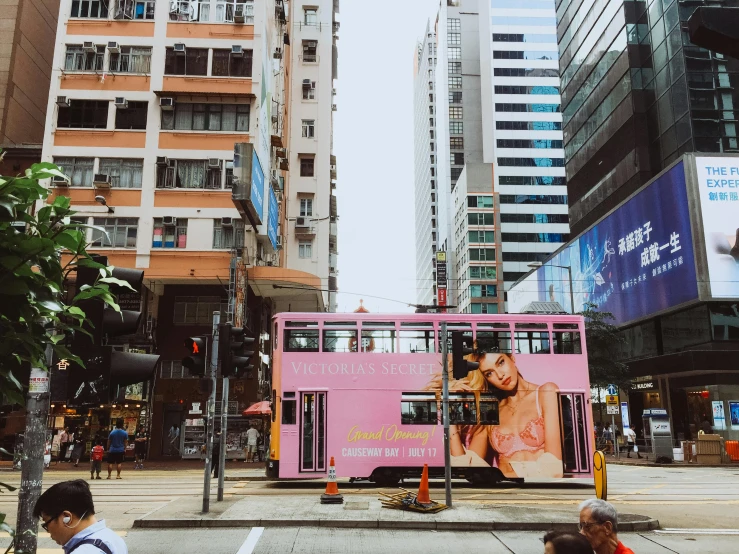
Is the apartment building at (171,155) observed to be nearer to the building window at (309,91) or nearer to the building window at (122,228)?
the building window at (122,228)

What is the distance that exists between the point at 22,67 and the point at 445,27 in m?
91.0

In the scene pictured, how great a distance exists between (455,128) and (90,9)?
81902 millimetres

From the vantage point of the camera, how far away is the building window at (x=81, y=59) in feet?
102

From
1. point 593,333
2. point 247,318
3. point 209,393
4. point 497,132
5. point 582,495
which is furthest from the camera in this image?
point 497,132

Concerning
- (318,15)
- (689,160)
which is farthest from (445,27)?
(689,160)

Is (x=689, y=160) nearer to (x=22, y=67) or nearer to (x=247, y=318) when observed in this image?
(x=247, y=318)

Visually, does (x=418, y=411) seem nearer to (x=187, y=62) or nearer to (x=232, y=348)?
(x=232, y=348)

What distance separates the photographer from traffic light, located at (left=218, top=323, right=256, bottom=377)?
12.1 meters

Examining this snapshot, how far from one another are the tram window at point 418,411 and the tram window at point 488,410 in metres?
1.18

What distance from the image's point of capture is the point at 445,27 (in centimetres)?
11438

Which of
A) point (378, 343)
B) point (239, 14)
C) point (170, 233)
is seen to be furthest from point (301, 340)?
point (239, 14)

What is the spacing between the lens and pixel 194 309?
30906 millimetres

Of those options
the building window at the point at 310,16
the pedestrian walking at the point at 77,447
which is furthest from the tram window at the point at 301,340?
the building window at the point at 310,16

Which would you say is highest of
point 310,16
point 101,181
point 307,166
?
point 310,16
